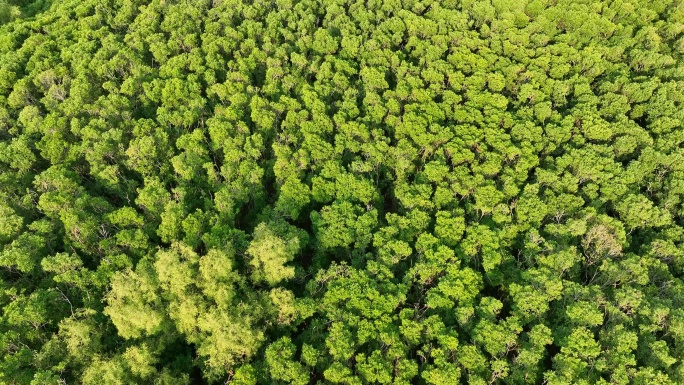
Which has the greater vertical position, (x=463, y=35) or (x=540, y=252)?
(x=463, y=35)

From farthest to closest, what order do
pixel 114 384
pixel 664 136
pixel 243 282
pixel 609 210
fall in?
pixel 664 136 → pixel 609 210 → pixel 243 282 → pixel 114 384

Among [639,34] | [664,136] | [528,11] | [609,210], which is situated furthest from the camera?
[528,11]

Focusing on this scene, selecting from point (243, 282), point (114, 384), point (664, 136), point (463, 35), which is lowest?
point (114, 384)

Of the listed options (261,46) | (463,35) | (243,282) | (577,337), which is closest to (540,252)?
(577,337)

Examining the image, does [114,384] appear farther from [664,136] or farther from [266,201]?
[664,136]

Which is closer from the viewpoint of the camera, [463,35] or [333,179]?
[333,179]

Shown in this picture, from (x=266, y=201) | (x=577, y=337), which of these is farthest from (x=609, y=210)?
(x=266, y=201)
